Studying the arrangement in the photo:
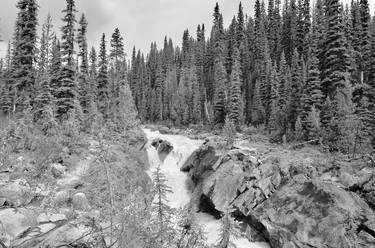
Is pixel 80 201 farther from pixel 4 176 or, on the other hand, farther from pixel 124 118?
pixel 124 118

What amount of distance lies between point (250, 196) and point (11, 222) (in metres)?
13.9

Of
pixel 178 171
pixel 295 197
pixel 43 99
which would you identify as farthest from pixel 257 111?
pixel 43 99

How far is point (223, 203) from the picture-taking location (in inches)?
782

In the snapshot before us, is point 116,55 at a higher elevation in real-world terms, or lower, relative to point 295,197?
higher

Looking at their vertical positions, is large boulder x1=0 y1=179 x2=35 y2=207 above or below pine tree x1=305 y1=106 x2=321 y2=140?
below

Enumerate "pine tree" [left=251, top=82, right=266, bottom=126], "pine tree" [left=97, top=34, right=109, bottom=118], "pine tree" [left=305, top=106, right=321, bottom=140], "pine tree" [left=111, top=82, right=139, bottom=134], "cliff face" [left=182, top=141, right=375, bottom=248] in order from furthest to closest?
1. "pine tree" [left=251, top=82, right=266, bottom=126]
2. "pine tree" [left=97, top=34, right=109, bottom=118]
3. "pine tree" [left=111, top=82, right=139, bottom=134]
4. "pine tree" [left=305, top=106, right=321, bottom=140]
5. "cliff face" [left=182, top=141, right=375, bottom=248]

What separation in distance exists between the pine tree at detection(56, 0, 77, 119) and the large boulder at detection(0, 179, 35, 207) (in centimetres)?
1451

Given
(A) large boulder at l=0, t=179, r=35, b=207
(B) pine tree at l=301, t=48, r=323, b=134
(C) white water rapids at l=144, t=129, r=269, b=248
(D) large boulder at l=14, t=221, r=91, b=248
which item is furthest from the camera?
(B) pine tree at l=301, t=48, r=323, b=134

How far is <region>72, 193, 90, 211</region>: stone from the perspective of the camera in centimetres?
1611

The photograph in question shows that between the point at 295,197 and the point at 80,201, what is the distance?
12.9 m

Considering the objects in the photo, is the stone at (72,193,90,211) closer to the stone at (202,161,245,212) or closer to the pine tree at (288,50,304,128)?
the stone at (202,161,245,212)

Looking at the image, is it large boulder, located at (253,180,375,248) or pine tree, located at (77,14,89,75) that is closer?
large boulder, located at (253,180,375,248)

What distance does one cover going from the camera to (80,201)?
54.1ft

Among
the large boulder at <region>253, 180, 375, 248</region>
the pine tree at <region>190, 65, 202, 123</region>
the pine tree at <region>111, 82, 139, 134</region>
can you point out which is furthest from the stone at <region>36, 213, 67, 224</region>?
the pine tree at <region>190, 65, 202, 123</region>
